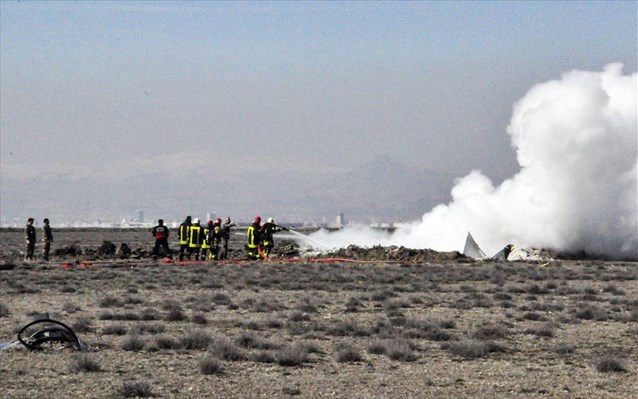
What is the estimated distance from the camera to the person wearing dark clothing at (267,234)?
4338 cm

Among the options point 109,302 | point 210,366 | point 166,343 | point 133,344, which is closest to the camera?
point 210,366

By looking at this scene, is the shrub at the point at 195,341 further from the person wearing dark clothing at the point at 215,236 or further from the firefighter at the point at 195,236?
the person wearing dark clothing at the point at 215,236

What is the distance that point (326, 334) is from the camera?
19500 millimetres

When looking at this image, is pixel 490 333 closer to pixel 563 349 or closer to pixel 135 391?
pixel 563 349

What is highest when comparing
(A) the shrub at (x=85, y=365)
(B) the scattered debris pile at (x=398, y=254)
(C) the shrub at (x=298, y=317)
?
(B) the scattered debris pile at (x=398, y=254)

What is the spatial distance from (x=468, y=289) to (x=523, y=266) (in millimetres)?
11358

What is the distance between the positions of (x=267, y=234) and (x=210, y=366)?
29.0m

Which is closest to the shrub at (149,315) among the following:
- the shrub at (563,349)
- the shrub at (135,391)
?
the shrub at (563,349)

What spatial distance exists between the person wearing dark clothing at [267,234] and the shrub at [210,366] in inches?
1110

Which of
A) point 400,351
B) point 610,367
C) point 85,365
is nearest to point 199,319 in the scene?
point 400,351

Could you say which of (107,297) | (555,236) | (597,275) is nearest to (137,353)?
(107,297)

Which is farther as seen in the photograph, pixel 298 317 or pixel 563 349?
pixel 298 317

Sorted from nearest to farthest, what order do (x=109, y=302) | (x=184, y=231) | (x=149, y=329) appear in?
(x=149, y=329) < (x=109, y=302) < (x=184, y=231)

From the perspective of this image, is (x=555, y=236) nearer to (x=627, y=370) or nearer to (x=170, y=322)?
(x=170, y=322)
